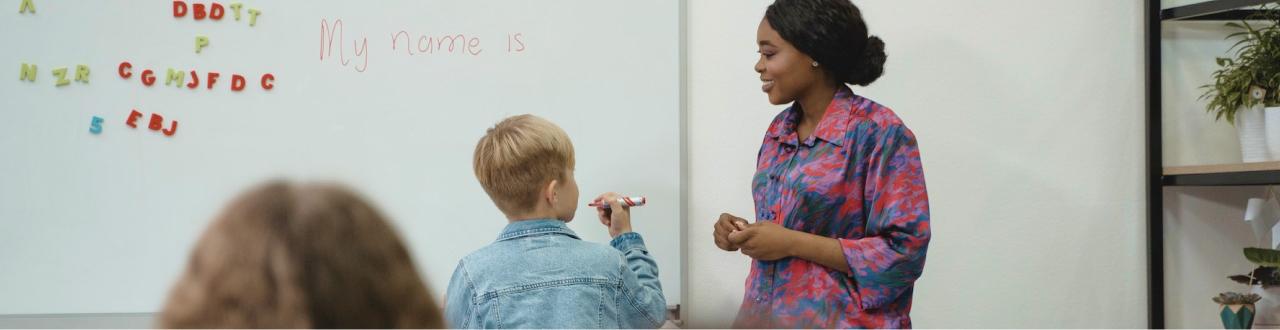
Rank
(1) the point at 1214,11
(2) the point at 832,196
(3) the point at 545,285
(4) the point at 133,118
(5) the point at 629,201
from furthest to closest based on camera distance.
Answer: (1) the point at 1214,11 < (4) the point at 133,118 < (5) the point at 629,201 < (2) the point at 832,196 < (3) the point at 545,285

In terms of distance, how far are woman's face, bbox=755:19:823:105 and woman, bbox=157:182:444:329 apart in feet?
3.43

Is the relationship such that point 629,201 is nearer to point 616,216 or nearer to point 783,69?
point 616,216

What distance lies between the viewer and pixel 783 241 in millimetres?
1473

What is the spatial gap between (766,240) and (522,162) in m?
0.37

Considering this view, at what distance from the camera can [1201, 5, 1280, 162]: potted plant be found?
2.04 meters

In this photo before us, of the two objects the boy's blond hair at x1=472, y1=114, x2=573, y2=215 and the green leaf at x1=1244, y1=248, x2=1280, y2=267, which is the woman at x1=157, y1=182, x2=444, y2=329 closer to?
the boy's blond hair at x1=472, y1=114, x2=573, y2=215

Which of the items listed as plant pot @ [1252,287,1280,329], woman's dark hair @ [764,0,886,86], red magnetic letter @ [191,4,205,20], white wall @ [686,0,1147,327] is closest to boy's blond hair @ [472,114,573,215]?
woman's dark hair @ [764,0,886,86]

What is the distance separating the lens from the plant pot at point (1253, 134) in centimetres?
206

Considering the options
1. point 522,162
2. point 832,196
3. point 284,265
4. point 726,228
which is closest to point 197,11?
point 522,162

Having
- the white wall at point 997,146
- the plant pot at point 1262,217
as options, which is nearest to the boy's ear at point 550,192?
the white wall at point 997,146

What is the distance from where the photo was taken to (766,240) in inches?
58.3

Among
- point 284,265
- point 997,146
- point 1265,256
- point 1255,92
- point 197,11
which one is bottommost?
point 1265,256

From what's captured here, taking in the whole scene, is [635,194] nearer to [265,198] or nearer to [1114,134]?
[1114,134]

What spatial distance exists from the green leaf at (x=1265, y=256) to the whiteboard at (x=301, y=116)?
1187 mm
